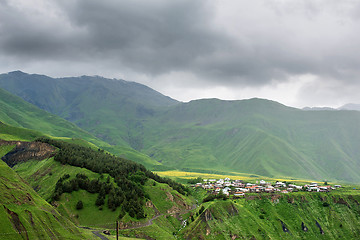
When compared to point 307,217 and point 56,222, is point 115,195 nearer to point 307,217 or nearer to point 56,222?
point 56,222

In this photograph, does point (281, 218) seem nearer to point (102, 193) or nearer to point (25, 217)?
point (102, 193)

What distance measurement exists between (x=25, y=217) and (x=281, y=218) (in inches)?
5097

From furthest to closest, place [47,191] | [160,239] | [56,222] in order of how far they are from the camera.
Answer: [47,191] → [160,239] → [56,222]

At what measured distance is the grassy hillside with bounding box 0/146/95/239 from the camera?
250 ft

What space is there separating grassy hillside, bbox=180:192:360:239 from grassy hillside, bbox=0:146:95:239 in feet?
194

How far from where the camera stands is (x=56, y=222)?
93.5 meters

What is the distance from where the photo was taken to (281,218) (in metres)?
150

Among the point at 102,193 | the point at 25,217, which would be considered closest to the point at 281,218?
the point at 102,193

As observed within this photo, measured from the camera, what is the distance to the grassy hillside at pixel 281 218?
429ft

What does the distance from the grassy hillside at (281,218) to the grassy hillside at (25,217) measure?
5914cm

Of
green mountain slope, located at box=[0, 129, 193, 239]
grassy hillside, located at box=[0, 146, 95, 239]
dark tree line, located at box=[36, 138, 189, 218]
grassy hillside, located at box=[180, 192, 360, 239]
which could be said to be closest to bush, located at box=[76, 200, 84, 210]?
green mountain slope, located at box=[0, 129, 193, 239]

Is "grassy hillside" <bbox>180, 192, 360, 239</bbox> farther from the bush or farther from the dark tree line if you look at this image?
the bush

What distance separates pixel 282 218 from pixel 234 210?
32.0 metres

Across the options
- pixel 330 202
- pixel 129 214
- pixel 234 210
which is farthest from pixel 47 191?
pixel 330 202
